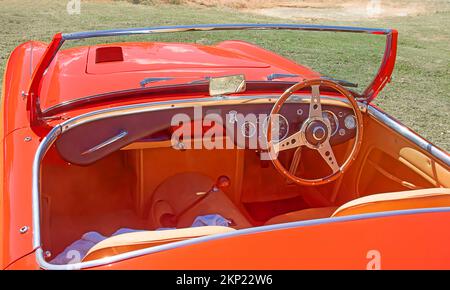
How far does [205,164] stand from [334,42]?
6.32 meters

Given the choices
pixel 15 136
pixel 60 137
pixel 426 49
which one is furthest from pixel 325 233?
pixel 426 49

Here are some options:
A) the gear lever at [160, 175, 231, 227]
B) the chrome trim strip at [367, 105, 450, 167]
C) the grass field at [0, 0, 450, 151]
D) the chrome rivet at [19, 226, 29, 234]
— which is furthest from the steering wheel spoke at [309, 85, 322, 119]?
the grass field at [0, 0, 450, 151]

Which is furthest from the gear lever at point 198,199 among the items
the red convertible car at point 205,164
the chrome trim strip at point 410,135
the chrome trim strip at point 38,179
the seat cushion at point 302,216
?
the chrome trim strip at point 410,135

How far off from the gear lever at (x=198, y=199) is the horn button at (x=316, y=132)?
55cm

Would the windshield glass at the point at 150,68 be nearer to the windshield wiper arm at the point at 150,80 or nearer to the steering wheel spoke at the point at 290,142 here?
the windshield wiper arm at the point at 150,80

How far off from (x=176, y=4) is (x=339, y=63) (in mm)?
6756

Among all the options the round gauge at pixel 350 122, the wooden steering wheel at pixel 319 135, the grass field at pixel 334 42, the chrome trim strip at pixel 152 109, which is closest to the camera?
the chrome trim strip at pixel 152 109

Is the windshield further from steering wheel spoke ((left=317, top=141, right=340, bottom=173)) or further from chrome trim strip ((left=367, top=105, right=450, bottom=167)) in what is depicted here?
steering wheel spoke ((left=317, top=141, right=340, bottom=173))

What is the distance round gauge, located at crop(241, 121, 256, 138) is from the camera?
2.80 meters

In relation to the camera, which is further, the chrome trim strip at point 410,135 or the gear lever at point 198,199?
the gear lever at point 198,199

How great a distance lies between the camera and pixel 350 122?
287cm

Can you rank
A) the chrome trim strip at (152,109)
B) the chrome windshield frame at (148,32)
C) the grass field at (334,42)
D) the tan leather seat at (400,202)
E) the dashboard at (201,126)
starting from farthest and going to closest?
the grass field at (334,42), the dashboard at (201,126), the chrome windshield frame at (148,32), the tan leather seat at (400,202), the chrome trim strip at (152,109)

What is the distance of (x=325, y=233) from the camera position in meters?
1.81

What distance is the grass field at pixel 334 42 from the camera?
20.9 feet
